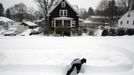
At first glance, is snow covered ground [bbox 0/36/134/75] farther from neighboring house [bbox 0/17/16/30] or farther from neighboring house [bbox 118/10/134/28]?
neighboring house [bbox 0/17/16/30]

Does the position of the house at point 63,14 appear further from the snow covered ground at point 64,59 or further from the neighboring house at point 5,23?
the neighboring house at point 5,23

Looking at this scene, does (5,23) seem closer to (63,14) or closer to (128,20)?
(63,14)

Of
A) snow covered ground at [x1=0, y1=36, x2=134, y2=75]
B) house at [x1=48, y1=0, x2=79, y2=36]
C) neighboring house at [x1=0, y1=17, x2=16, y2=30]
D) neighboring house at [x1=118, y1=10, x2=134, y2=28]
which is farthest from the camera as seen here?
neighboring house at [x1=0, y1=17, x2=16, y2=30]

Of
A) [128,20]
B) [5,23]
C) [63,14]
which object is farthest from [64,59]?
[5,23]

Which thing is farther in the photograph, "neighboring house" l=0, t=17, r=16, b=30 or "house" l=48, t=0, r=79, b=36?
"neighboring house" l=0, t=17, r=16, b=30

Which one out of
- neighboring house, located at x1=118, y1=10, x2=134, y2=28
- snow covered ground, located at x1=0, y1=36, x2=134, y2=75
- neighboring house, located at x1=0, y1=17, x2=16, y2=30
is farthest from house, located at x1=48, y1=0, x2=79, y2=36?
neighboring house, located at x1=0, y1=17, x2=16, y2=30

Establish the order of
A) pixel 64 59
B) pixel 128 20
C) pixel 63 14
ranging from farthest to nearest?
pixel 128 20, pixel 63 14, pixel 64 59

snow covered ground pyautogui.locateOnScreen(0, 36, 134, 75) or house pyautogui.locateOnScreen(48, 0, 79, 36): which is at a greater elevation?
house pyautogui.locateOnScreen(48, 0, 79, 36)

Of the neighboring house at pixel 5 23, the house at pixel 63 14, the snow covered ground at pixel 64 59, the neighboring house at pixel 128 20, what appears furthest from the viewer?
the neighboring house at pixel 5 23

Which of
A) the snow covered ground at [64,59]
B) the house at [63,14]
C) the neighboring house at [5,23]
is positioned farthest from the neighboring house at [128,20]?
the neighboring house at [5,23]

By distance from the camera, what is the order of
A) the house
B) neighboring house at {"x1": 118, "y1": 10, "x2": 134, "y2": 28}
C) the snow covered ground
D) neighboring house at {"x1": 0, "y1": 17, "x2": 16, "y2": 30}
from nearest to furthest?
the snow covered ground
the house
neighboring house at {"x1": 118, "y1": 10, "x2": 134, "y2": 28}
neighboring house at {"x1": 0, "y1": 17, "x2": 16, "y2": 30}

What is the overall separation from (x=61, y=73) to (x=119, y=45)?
466 centimetres

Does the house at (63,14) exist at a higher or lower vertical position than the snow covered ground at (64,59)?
higher

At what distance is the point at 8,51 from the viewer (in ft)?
28.2
